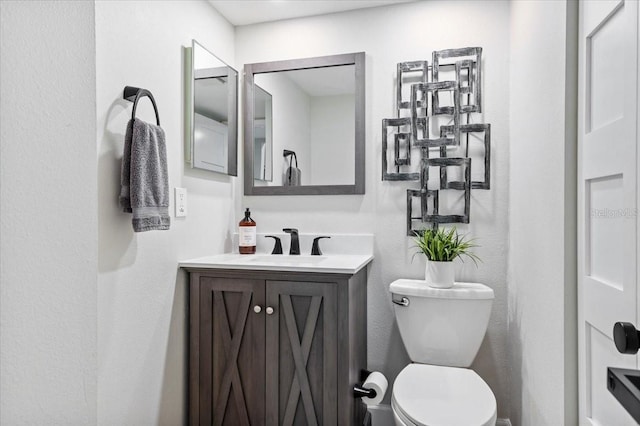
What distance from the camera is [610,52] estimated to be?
35.2 inches

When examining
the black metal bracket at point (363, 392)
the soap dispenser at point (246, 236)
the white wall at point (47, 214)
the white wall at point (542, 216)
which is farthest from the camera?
the soap dispenser at point (246, 236)

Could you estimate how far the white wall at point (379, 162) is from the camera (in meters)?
1.91

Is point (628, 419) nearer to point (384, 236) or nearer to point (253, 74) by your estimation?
point (384, 236)

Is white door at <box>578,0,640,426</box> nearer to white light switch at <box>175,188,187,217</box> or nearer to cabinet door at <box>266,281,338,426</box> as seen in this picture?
cabinet door at <box>266,281,338,426</box>

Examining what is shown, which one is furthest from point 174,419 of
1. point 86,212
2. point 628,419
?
point 628,419

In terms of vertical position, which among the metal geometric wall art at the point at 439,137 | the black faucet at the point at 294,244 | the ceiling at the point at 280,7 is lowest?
the black faucet at the point at 294,244

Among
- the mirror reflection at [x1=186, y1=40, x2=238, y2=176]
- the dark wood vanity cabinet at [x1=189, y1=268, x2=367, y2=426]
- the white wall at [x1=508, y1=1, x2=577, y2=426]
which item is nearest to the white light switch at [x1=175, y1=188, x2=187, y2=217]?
the mirror reflection at [x1=186, y1=40, x2=238, y2=176]

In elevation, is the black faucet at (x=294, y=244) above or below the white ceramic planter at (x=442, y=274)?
above

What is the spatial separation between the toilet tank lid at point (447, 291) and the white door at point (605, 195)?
65 centimetres

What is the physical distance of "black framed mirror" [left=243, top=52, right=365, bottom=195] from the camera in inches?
81.7

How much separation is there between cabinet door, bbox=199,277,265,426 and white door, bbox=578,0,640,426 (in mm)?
1185

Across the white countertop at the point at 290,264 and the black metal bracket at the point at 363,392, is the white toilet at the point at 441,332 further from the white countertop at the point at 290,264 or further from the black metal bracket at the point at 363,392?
the white countertop at the point at 290,264

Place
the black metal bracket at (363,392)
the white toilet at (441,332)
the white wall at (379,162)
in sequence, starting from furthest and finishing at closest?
1. the white wall at (379,162)
2. the black metal bracket at (363,392)
3. the white toilet at (441,332)

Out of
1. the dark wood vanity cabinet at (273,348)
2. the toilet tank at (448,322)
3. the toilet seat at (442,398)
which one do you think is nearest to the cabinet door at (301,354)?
the dark wood vanity cabinet at (273,348)
